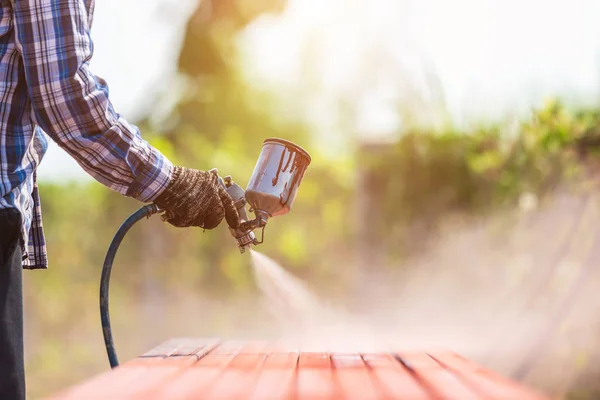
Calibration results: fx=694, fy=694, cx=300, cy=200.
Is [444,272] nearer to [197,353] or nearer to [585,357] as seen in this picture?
[585,357]

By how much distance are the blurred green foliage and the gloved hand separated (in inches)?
108

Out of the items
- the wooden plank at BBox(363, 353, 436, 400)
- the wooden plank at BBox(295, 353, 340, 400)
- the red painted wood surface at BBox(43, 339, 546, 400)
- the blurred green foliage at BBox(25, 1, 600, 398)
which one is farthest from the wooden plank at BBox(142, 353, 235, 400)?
the blurred green foliage at BBox(25, 1, 600, 398)

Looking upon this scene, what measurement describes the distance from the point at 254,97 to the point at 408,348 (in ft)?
23.2

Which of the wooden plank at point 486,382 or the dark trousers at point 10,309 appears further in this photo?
the dark trousers at point 10,309

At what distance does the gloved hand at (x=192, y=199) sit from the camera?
1.73 m

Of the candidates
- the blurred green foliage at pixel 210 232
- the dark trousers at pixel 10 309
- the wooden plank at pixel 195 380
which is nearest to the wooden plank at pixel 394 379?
the wooden plank at pixel 195 380

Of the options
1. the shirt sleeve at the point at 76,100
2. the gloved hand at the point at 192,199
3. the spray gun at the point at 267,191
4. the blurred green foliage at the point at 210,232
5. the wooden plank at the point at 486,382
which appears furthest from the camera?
the blurred green foliage at the point at 210,232

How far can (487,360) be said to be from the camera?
12.5 feet

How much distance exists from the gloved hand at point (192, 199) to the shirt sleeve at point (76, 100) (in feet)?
0.17

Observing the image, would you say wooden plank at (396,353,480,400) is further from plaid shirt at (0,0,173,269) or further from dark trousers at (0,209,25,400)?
dark trousers at (0,209,25,400)

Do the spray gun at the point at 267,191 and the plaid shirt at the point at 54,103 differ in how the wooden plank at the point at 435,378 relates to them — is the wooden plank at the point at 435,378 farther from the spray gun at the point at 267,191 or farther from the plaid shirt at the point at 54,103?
the plaid shirt at the point at 54,103

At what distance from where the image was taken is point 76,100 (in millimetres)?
1547

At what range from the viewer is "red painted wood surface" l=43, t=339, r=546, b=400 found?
1127 millimetres

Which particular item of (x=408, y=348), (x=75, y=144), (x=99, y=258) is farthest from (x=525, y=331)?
(x=99, y=258)
